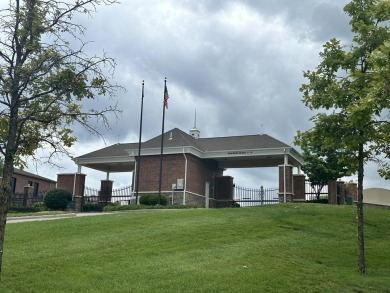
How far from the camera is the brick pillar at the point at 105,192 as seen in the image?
1455 inches

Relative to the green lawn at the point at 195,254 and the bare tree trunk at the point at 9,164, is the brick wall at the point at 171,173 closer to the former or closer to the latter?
the green lawn at the point at 195,254

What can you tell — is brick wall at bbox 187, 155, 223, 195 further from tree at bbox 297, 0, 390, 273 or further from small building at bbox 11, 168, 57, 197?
small building at bbox 11, 168, 57, 197

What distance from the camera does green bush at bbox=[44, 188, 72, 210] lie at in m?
34.5

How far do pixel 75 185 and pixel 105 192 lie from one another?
2404 millimetres

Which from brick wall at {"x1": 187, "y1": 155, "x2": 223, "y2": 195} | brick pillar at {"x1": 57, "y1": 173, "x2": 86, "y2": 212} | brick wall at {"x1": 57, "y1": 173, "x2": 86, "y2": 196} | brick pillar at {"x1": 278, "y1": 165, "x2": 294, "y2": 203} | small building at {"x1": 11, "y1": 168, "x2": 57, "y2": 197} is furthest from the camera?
small building at {"x1": 11, "y1": 168, "x2": 57, "y2": 197}

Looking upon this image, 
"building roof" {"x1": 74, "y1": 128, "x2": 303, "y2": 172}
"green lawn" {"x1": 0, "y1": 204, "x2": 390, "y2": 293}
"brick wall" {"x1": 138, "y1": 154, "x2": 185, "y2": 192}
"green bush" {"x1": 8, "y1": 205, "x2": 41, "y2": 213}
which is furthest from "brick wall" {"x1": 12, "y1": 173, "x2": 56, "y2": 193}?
"green lawn" {"x1": 0, "y1": 204, "x2": 390, "y2": 293}

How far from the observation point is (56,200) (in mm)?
34500

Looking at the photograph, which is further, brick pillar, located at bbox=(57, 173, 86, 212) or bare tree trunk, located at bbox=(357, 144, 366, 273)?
brick pillar, located at bbox=(57, 173, 86, 212)

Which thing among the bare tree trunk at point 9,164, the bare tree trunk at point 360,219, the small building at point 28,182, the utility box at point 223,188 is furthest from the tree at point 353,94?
the small building at point 28,182

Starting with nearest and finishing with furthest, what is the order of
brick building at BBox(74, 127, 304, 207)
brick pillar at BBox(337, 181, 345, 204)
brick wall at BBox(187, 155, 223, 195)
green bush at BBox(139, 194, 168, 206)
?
1. green bush at BBox(139, 194, 168, 206)
2. brick pillar at BBox(337, 181, 345, 204)
3. brick building at BBox(74, 127, 304, 207)
4. brick wall at BBox(187, 155, 223, 195)

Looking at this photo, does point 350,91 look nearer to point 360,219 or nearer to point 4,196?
point 360,219

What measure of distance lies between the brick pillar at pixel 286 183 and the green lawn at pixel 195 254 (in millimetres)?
10272

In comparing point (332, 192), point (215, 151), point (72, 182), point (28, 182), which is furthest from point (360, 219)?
point (28, 182)

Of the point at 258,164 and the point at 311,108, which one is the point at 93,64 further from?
the point at 258,164
